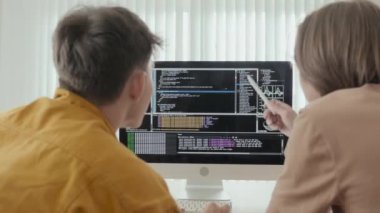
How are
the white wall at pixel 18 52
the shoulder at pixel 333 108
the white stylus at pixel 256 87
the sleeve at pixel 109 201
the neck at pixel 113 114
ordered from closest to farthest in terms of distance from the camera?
the sleeve at pixel 109 201, the shoulder at pixel 333 108, the neck at pixel 113 114, the white stylus at pixel 256 87, the white wall at pixel 18 52

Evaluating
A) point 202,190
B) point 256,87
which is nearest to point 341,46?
point 256,87

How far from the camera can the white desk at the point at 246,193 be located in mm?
2055

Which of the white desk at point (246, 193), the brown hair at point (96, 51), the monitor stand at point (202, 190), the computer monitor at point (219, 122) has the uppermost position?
the brown hair at point (96, 51)

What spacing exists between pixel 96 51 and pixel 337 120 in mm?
509

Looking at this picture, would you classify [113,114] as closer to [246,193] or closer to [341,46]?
[341,46]

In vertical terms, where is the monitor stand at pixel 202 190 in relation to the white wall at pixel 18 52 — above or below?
below

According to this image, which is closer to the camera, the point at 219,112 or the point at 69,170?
the point at 69,170

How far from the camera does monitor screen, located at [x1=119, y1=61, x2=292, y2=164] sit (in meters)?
2.09

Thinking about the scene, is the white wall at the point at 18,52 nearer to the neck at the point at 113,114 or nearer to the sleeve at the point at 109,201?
the neck at the point at 113,114

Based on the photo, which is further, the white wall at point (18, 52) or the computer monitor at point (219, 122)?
the white wall at point (18, 52)

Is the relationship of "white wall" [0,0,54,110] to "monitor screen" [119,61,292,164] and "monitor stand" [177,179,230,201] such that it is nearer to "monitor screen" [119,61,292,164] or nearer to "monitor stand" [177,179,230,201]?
"monitor screen" [119,61,292,164]

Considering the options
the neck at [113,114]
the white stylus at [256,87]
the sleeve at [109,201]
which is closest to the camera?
the sleeve at [109,201]

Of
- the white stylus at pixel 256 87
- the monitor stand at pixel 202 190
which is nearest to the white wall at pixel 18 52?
the monitor stand at pixel 202 190

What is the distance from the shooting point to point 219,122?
2086 millimetres
